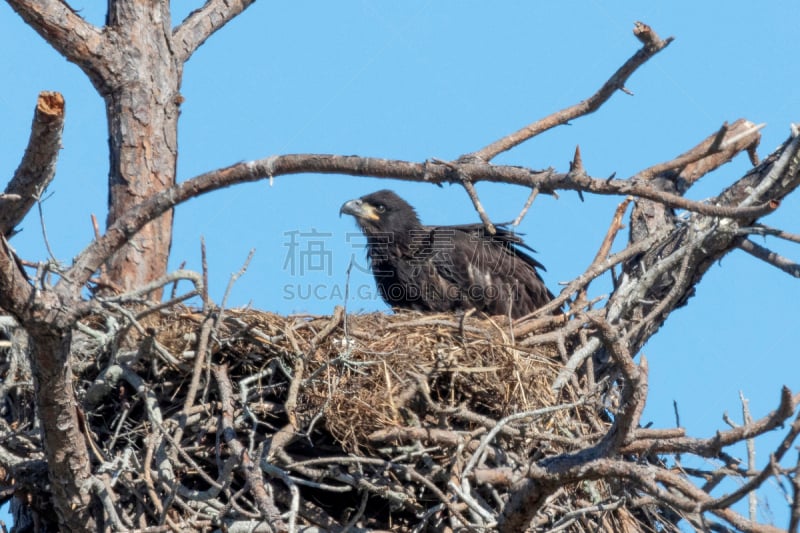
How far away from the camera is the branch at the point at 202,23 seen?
7.86m

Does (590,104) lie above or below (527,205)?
above

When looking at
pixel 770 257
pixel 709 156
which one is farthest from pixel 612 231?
pixel 770 257

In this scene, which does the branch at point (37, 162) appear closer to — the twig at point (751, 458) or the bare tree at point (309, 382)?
the bare tree at point (309, 382)

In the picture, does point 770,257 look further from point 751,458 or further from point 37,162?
point 37,162

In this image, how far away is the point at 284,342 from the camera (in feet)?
19.9

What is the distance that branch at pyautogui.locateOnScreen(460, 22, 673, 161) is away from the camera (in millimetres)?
5316

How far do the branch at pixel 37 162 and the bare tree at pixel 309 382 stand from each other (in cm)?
1

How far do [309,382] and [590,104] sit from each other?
2209mm

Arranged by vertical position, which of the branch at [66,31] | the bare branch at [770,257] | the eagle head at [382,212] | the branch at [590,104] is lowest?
the bare branch at [770,257]

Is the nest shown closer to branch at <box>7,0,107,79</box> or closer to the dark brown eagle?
the dark brown eagle

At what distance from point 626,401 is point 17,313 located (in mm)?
2440

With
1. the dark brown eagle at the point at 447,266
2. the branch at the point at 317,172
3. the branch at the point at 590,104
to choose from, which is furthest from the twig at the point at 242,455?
the dark brown eagle at the point at 447,266

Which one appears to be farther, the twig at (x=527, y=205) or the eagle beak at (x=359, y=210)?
the eagle beak at (x=359, y=210)

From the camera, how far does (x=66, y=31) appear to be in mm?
7188
